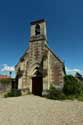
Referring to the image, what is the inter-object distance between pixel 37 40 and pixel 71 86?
26.2 feet

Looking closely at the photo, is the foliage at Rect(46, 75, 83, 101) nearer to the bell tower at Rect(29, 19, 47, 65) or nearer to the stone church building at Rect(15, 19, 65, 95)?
the stone church building at Rect(15, 19, 65, 95)

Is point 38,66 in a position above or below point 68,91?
above

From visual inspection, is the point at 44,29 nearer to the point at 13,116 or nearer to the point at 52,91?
the point at 52,91

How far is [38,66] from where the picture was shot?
2048 cm

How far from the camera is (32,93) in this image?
20.2 metres

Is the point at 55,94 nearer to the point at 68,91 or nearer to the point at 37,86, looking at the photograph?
the point at 68,91

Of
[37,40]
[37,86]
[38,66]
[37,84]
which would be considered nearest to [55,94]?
[37,86]

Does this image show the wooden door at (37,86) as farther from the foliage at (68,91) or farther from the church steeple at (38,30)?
the church steeple at (38,30)

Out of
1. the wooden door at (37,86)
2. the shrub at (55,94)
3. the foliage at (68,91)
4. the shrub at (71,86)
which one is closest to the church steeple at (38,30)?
the wooden door at (37,86)

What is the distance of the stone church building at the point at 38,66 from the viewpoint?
747 inches

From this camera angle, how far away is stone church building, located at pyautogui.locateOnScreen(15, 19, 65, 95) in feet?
62.3

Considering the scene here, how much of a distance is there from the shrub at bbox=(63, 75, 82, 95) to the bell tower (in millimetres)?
4657

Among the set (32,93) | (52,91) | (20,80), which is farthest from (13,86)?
(52,91)

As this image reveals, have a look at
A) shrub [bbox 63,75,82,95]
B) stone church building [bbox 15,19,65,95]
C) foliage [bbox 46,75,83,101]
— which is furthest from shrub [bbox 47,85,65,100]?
stone church building [bbox 15,19,65,95]
